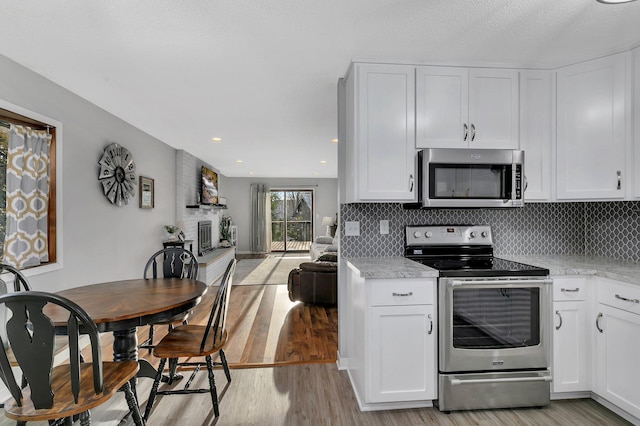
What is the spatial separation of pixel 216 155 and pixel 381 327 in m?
5.03

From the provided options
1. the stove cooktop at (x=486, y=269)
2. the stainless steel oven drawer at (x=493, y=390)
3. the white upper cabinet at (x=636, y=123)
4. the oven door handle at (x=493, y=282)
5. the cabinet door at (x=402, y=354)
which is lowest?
the stainless steel oven drawer at (x=493, y=390)

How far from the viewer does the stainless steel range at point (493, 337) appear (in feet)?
6.88

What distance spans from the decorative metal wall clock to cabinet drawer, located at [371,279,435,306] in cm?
311

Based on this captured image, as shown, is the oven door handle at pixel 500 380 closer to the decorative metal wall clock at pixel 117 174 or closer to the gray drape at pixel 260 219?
the decorative metal wall clock at pixel 117 174

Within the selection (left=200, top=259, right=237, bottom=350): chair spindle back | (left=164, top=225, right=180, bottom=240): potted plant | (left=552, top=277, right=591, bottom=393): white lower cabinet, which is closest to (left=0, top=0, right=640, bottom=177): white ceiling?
(left=200, top=259, right=237, bottom=350): chair spindle back

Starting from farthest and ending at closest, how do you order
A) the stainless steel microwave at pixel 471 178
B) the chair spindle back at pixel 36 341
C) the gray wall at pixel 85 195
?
the gray wall at pixel 85 195 < the stainless steel microwave at pixel 471 178 < the chair spindle back at pixel 36 341

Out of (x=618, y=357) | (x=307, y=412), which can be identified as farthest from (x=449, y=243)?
(x=307, y=412)

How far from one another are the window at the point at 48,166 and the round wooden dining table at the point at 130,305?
0.80 metres

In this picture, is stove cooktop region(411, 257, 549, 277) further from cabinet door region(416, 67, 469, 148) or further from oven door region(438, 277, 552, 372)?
cabinet door region(416, 67, 469, 148)

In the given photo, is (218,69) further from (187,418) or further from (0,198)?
(187,418)

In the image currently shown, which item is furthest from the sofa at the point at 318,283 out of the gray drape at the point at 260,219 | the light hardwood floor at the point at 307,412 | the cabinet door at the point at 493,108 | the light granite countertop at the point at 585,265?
the gray drape at the point at 260,219

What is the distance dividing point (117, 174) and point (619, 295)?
14.9 feet

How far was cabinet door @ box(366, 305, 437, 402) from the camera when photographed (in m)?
2.08

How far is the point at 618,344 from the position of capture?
1989 mm
